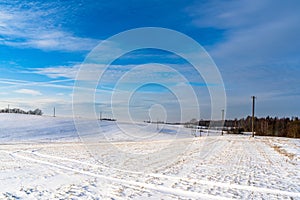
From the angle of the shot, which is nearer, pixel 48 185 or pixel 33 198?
pixel 33 198

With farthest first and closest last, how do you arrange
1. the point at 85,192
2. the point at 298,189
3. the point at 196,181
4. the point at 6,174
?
the point at 6,174
the point at 196,181
the point at 298,189
the point at 85,192

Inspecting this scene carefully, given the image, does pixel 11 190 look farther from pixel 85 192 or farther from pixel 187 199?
pixel 187 199

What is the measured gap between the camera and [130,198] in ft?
28.6

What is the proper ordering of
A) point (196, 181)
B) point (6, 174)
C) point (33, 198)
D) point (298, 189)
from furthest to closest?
point (6, 174) < point (196, 181) < point (298, 189) < point (33, 198)

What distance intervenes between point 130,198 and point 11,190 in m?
4.21

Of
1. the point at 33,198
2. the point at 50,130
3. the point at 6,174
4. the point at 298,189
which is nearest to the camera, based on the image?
the point at 33,198

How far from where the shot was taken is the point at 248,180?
11664mm

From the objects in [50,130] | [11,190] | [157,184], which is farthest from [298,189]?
[50,130]

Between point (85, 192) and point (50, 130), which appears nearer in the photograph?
point (85, 192)

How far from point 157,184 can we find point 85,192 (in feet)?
8.98

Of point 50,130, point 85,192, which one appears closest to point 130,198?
point 85,192

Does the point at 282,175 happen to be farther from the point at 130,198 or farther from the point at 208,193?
the point at 130,198

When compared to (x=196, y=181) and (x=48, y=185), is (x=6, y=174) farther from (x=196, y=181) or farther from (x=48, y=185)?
(x=196, y=181)

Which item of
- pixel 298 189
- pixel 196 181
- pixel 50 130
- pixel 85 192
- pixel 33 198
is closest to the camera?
pixel 33 198
